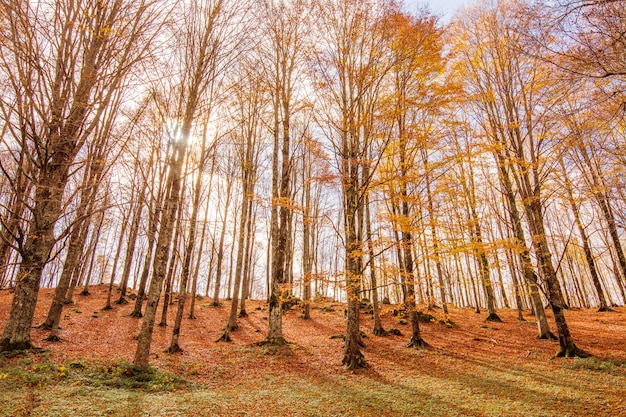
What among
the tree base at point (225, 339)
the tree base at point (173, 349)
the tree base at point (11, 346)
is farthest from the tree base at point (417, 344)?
the tree base at point (11, 346)

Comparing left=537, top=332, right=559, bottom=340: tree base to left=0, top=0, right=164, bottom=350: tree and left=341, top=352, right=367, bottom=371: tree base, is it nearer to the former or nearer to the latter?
left=341, top=352, right=367, bottom=371: tree base

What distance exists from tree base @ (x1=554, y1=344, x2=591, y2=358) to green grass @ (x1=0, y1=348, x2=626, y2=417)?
2.41 ft

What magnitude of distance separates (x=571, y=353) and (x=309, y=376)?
761cm

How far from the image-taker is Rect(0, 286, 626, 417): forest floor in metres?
4.93

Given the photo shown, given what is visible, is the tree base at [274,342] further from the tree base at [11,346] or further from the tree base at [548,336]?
the tree base at [548,336]

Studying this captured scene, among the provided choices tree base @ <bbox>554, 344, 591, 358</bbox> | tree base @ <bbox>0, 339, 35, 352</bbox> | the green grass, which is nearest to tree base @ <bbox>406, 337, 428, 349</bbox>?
the green grass

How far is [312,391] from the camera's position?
6176 mm

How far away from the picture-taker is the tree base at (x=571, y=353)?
8.13 m

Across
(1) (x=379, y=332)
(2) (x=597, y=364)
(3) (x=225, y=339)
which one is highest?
(1) (x=379, y=332)

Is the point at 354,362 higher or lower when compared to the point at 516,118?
lower

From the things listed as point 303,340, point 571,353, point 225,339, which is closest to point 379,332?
point 303,340

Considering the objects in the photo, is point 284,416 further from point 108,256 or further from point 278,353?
point 108,256

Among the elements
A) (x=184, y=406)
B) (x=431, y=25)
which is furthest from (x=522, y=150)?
(x=184, y=406)

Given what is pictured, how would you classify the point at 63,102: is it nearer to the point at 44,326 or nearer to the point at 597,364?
the point at 44,326
